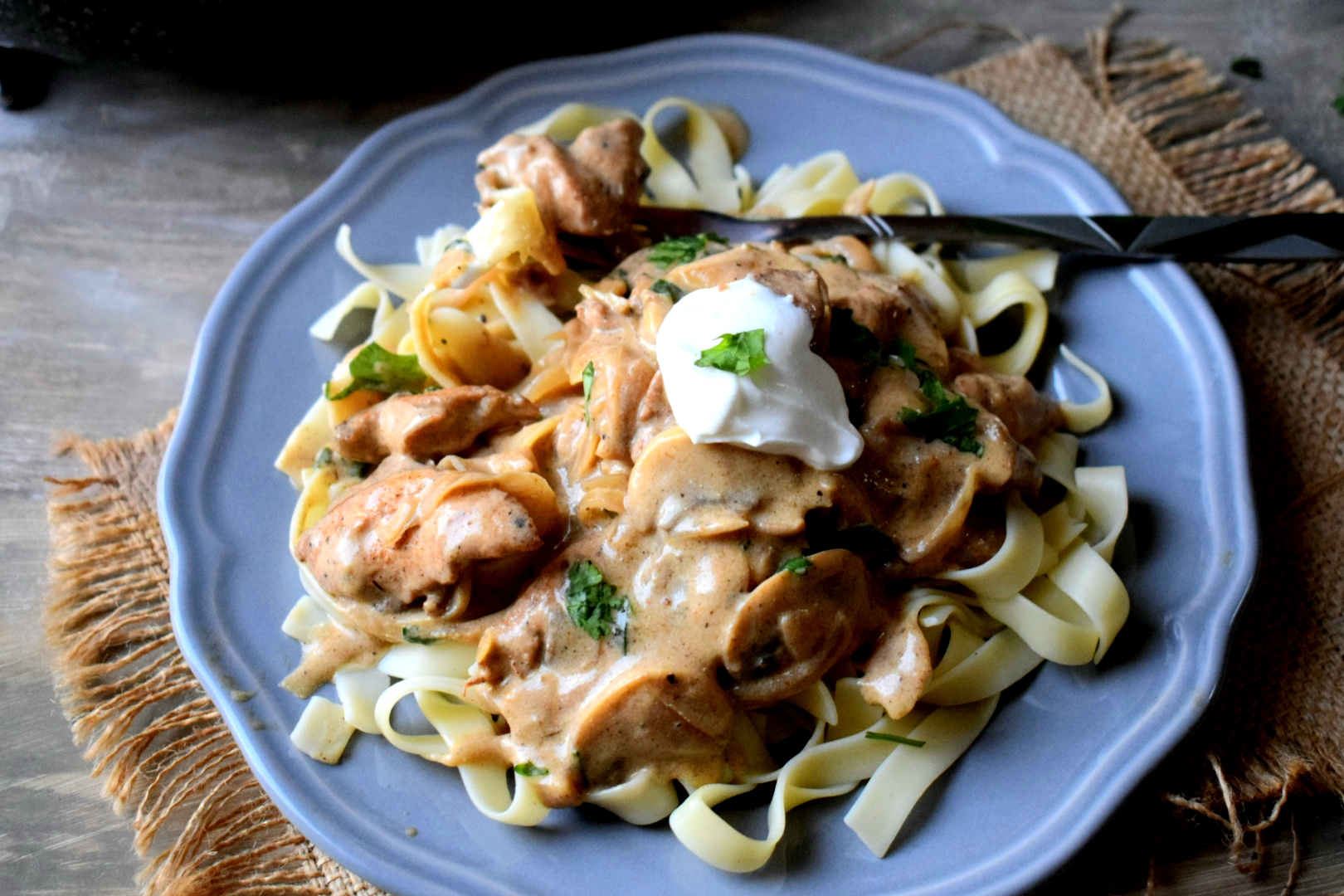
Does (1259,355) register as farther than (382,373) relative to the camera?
Yes

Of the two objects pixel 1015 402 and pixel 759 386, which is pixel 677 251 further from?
pixel 1015 402

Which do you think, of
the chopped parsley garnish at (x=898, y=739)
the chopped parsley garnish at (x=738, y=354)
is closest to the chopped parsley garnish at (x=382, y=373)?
the chopped parsley garnish at (x=738, y=354)

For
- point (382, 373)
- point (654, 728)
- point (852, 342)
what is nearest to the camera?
point (654, 728)

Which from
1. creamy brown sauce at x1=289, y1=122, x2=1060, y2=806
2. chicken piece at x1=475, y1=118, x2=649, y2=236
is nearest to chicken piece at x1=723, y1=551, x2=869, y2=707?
creamy brown sauce at x1=289, y1=122, x2=1060, y2=806

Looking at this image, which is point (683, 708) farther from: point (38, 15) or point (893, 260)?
point (38, 15)

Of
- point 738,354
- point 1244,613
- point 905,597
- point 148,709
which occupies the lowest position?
point 148,709

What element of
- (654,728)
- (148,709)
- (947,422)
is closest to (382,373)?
(148,709)
